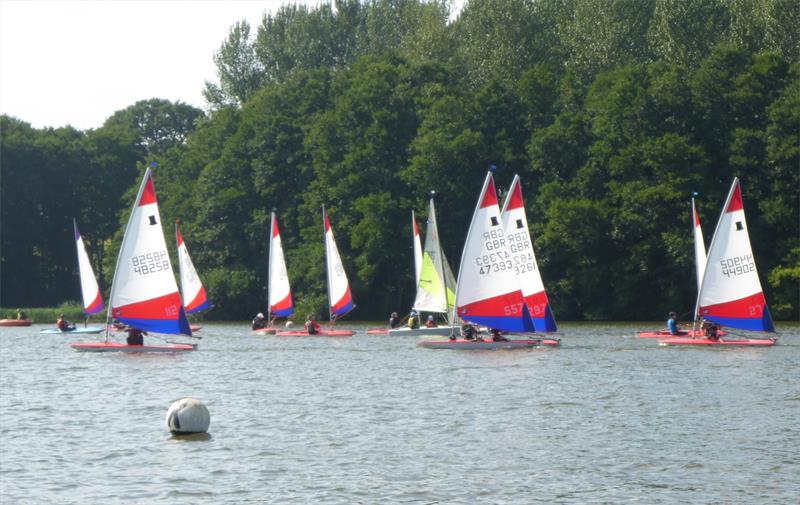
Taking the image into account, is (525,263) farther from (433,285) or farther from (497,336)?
(433,285)

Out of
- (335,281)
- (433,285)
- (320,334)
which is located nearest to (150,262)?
(320,334)

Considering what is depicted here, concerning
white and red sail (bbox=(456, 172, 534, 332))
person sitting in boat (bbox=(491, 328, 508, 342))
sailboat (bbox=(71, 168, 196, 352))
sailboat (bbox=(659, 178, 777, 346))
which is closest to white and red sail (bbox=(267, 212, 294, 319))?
sailboat (bbox=(71, 168, 196, 352))

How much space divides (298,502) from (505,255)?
117 ft

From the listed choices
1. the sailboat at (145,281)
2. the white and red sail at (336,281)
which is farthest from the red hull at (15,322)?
the sailboat at (145,281)

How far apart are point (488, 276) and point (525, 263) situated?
443 cm

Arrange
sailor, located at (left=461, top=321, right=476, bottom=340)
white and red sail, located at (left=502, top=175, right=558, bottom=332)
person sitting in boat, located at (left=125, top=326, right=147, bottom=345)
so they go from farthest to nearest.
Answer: white and red sail, located at (left=502, top=175, right=558, bottom=332), sailor, located at (left=461, top=321, right=476, bottom=340), person sitting in boat, located at (left=125, top=326, right=147, bottom=345)

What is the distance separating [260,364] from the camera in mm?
59219

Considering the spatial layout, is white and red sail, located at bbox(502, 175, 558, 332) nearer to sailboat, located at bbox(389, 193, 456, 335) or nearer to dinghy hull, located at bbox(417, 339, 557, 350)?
dinghy hull, located at bbox(417, 339, 557, 350)

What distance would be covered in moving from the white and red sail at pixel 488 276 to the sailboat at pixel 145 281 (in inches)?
472

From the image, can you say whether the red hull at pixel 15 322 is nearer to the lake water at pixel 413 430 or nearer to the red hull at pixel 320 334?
the red hull at pixel 320 334

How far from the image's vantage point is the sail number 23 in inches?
2346

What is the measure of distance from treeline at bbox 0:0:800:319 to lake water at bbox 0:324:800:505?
36273mm

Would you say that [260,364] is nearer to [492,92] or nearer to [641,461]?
[641,461]

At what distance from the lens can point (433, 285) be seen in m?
79.2
